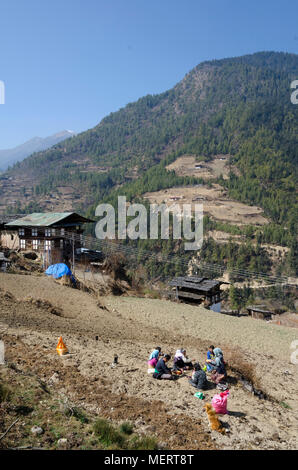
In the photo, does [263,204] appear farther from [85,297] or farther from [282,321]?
[85,297]

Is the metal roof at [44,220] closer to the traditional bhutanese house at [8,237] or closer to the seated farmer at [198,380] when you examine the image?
the traditional bhutanese house at [8,237]

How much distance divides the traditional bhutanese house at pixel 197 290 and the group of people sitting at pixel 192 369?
2331 centimetres

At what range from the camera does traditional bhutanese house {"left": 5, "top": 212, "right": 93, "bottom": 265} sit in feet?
111

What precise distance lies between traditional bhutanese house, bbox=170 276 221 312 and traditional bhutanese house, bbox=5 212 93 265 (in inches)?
453

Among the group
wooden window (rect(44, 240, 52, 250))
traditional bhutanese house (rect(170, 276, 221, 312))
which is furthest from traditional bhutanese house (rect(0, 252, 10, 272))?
traditional bhutanese house (rect(170, 276, 221, 312))

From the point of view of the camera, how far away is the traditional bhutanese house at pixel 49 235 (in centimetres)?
3391

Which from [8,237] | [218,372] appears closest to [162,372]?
[218,372]

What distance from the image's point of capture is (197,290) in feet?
115

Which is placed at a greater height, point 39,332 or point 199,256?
point 39,332

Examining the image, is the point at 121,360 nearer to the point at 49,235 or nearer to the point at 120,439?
the point at 120,439

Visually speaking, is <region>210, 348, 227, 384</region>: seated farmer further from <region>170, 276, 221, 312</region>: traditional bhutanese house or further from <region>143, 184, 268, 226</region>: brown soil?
<region>143, 184, 268, 226</region>: brown soil
